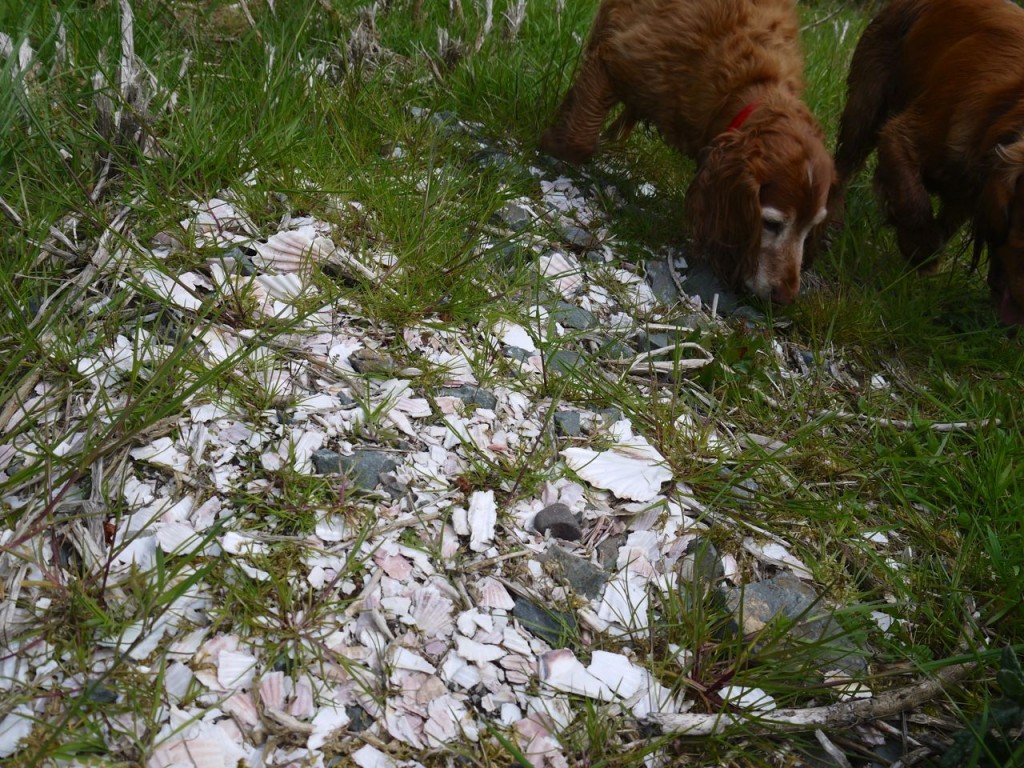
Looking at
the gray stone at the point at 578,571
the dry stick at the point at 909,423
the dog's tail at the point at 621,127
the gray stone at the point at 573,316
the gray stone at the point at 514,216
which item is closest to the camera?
the gray stone at the point at 578,571

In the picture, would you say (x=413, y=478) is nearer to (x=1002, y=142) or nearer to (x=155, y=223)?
(x=155, y=223)

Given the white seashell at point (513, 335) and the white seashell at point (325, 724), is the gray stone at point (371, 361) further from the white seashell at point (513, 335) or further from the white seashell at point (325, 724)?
the white seashell at point (325, 724)

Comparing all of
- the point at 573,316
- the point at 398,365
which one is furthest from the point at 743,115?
the point at 398,365

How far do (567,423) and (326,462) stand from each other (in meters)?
0.63

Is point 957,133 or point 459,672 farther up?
point 957,133

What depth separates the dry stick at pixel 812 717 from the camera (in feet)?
4.66

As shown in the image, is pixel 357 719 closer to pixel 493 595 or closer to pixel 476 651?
pixel 476 651

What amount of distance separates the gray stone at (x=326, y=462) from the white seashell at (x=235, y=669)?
17.6 inches

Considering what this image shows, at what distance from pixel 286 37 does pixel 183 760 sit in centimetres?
270

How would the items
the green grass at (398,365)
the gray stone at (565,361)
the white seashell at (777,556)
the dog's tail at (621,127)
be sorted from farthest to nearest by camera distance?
the dog's tail at (621,127), the gray stone at (565,361), the white seashell at (777,556), the green grass at (398,365)

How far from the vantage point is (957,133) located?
300cm

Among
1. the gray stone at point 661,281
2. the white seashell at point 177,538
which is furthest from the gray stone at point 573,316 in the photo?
the white seashell at point 177,538

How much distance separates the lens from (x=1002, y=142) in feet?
9.25

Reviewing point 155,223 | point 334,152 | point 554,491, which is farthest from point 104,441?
point 334,152
